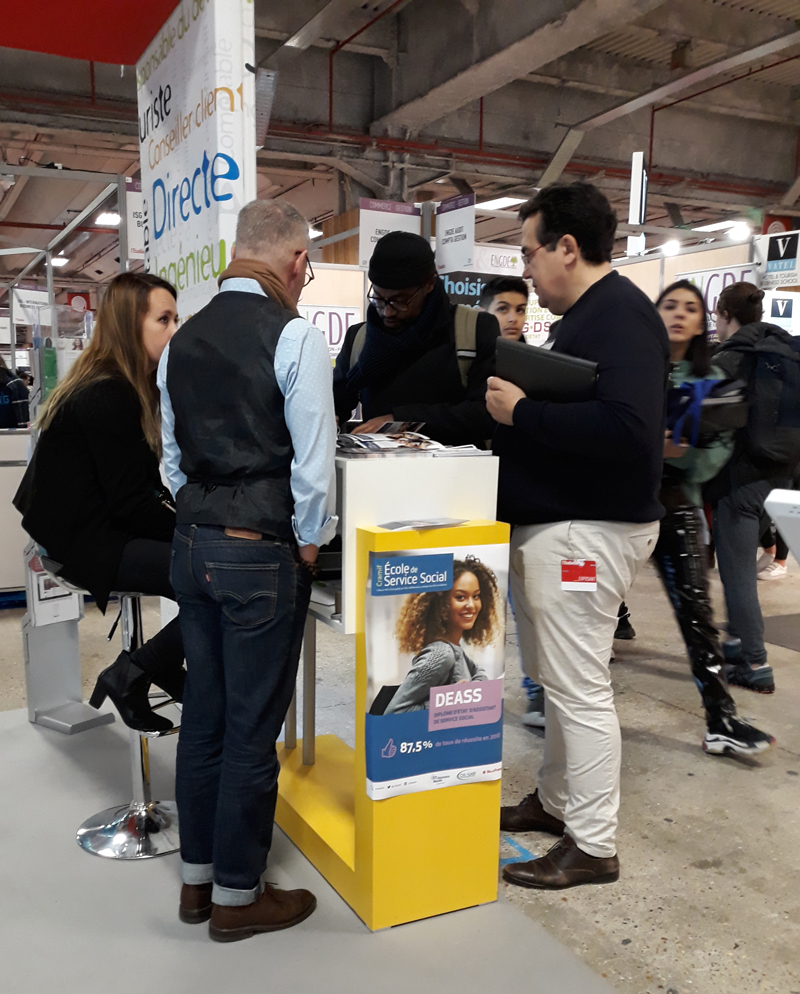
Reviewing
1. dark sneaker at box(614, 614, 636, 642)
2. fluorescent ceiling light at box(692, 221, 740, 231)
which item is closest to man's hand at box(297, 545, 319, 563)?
dark sneaker at box(614, 614, 636, 642)

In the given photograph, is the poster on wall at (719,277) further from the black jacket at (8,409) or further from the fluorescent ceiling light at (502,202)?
the fluorescent ceiling light at (502,202)

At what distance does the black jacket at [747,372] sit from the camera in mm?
3100

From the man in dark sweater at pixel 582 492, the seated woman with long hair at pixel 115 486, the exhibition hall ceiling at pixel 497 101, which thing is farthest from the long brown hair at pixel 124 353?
the exhibition hall ceiling at pixel 497 101

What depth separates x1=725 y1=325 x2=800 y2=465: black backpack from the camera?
3064 mm

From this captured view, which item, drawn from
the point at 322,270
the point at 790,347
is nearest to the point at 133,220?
the point at 322,270

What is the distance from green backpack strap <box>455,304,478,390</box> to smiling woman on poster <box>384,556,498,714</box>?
0.76 metres

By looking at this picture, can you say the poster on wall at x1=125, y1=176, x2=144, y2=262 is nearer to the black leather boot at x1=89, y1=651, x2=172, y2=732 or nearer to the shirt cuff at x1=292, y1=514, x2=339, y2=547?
the black leather boot at x1=89, y1=651, x2=172, y2=732

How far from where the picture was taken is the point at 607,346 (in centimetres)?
179

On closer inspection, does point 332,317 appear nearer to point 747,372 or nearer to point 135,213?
point 135,213

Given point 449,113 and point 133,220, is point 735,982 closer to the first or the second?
point 133,220

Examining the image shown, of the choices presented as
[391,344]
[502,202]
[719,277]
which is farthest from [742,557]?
[502,202]

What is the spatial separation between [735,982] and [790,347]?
2232 mm

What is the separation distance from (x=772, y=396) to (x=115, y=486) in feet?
7.61

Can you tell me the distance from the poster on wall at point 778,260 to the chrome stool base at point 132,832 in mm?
4793
